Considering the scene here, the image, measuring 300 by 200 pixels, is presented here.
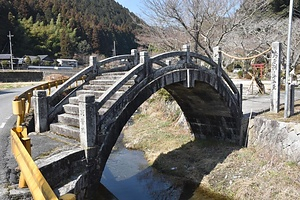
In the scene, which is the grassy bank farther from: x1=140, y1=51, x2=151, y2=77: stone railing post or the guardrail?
the guardrail

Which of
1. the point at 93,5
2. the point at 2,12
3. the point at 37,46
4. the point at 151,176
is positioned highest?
the point at 93,5

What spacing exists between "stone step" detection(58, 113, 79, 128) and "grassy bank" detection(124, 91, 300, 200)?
465 cm

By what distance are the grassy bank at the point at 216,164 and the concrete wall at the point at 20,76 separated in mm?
20750

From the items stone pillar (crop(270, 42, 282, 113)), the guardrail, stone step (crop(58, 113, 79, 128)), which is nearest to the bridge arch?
stone step (crop(58, 113, 79, 128))

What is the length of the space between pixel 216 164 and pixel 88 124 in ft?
20.5

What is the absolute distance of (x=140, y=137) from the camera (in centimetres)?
1559

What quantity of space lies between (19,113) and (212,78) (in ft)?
25.3

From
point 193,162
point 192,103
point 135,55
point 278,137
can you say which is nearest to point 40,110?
point 135,55

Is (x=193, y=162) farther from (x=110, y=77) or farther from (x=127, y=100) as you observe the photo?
(x=127, y=100)

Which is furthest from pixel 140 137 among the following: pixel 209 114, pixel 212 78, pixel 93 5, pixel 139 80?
pixel 93 5

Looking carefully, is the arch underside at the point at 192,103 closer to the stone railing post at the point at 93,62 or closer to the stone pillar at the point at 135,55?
the stone pillar at the point at 135,55

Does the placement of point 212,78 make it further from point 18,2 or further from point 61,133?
point 18,2

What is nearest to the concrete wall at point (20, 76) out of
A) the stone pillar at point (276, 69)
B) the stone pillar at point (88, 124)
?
the stone pillar at point (88, 124)

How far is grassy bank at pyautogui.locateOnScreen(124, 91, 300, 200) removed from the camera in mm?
8625
